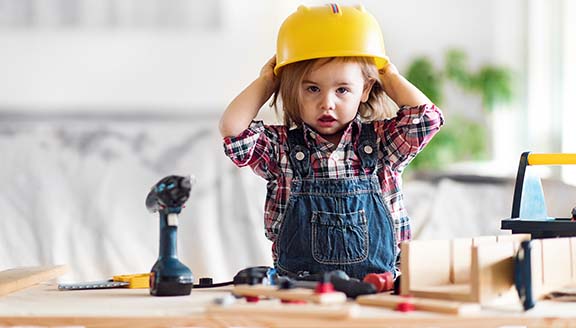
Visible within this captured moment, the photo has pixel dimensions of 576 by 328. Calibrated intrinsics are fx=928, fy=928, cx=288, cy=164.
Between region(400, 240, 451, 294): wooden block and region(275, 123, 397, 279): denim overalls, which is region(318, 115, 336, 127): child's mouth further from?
region(400, 240, 451, 294): wooden block

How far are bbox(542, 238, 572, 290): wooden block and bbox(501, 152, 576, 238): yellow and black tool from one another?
0.12 meters

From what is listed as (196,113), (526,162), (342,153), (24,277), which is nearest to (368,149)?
(342,153)

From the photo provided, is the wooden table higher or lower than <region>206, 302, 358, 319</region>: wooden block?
lower

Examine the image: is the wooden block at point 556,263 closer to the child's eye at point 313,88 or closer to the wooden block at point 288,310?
the wooden block at point 288,310

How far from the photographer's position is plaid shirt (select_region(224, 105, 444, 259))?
1.50 m

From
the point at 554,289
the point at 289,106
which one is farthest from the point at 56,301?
the point at 554,289

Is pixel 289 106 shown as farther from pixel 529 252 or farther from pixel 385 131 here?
pixel 529 252

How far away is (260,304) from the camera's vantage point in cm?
108

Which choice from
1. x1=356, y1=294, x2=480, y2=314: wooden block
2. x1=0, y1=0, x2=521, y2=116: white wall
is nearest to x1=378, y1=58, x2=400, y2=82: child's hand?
x1=356, y1=294, x2=480, y2=314: wooden block

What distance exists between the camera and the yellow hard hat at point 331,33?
4.67 ft

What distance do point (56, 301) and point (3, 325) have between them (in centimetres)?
13

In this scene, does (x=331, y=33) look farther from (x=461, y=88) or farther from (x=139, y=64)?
(x=461, y=88)

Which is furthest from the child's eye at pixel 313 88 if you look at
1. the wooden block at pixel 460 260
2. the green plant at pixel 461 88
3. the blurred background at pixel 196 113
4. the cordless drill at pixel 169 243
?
the green plant at pixel 461 88

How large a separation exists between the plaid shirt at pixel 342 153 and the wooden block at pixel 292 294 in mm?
391
